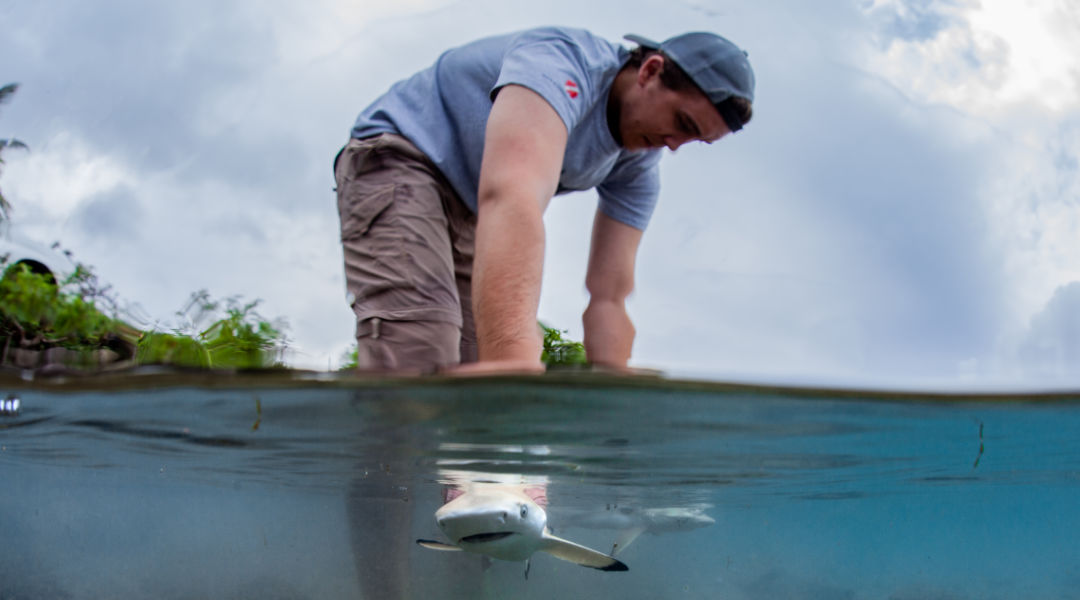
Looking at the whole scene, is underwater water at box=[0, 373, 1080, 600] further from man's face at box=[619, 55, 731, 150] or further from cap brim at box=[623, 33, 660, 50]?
cap brim at box=[623, 33, 660, 50]

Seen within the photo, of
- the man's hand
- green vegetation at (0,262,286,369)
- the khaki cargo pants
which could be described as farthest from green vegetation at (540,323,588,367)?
the man's hand

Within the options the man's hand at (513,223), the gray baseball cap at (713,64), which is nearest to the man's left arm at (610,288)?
the gray baseball cap at (713,64)

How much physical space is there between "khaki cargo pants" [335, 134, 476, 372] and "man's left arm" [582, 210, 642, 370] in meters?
1.25

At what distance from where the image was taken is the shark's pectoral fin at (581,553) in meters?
6.28

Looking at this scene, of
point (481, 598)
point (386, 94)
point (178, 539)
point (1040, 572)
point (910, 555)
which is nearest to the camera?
point (386, 94)

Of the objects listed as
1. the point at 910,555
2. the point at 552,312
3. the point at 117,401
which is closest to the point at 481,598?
the point at 910,555

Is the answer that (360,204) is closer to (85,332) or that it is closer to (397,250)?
(397,250)

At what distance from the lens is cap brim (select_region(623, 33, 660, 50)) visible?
339cm

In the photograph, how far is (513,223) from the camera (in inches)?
105

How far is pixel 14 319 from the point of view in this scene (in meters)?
5.62

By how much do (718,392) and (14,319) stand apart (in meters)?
5.64

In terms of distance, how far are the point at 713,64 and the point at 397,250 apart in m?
1.77

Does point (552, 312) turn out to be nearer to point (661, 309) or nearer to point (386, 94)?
point (661, 309)

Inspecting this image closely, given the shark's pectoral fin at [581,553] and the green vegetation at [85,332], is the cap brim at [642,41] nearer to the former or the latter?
the green vegetation at [85,332]
